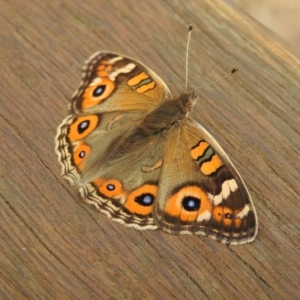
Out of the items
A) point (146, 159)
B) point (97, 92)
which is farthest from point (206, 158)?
point (97, 92)

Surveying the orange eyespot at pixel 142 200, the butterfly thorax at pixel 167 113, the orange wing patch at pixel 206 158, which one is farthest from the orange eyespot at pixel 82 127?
the orange wing patch at pixel 206 158

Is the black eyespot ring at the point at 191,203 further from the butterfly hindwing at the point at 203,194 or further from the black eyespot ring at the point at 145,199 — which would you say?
the black eyespot ring at the point at 145,199

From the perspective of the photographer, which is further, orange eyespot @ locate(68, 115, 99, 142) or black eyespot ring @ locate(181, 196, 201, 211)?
orange eyespot @ locate(68, 115, 99, 142)

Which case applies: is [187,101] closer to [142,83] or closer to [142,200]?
[142,83]

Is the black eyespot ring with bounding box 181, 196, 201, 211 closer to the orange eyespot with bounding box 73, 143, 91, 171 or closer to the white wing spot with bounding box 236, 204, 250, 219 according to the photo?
the white wing spot with bounding box 236, 204, 250, 219

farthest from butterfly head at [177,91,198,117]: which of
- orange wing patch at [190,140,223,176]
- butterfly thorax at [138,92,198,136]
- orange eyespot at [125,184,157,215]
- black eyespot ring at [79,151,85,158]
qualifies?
black eyespot ring at [79,151,85,158]
